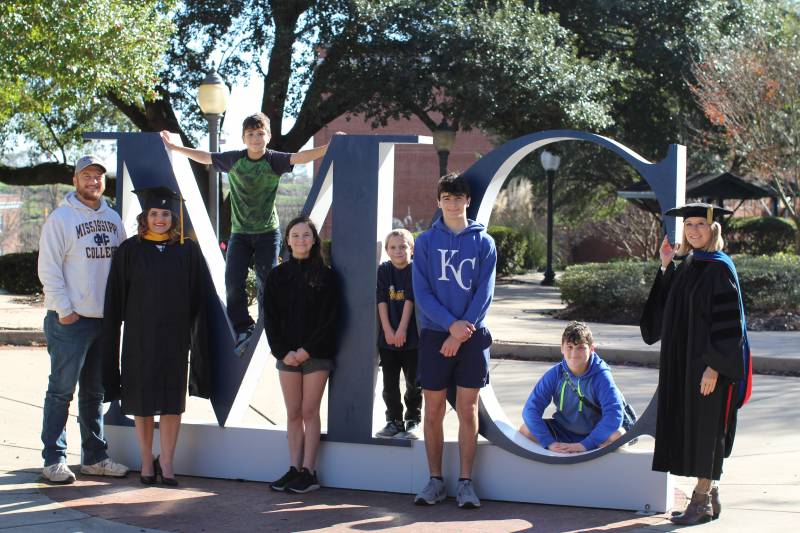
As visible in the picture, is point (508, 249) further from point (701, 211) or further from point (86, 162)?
point (701, 211)

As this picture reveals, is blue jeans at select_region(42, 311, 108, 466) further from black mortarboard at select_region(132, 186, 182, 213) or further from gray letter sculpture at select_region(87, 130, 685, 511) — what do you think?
black mortarboard at select_region(132, 186, 182, 213)

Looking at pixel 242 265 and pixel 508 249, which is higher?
pixel 508 249

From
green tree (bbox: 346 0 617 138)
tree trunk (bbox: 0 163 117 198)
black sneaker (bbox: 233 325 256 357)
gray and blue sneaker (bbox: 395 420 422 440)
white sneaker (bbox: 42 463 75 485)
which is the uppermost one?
green tree (bbox: 346 0 617 138)

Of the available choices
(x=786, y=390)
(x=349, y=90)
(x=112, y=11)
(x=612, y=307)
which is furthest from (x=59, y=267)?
(x=349, y=90)

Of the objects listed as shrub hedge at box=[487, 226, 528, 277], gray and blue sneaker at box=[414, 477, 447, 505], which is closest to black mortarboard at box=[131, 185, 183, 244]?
gray and blue sneaker at box=[414, 477, 447, 505]

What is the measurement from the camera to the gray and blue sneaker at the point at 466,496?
543 centimetres

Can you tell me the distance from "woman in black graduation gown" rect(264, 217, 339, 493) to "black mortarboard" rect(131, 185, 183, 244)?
0.72 m

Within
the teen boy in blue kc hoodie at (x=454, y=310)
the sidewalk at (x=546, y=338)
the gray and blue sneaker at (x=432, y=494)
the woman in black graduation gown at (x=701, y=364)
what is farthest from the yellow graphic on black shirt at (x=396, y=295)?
the sidewalk at (x=546, y=338)

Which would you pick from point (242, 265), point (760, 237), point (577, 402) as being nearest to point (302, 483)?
point (242, 265)

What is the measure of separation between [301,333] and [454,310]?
95cm

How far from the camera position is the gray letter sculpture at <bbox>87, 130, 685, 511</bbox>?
17.9 ft

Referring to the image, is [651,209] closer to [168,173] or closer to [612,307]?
[612,307]

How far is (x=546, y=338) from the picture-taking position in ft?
39.2

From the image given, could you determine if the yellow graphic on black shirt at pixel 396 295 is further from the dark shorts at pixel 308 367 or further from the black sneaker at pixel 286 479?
the black sneaker at pixel 286 479
